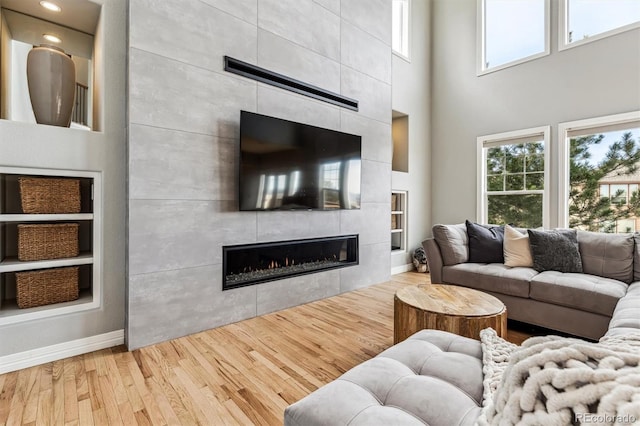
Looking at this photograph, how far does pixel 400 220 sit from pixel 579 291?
9.52 feet

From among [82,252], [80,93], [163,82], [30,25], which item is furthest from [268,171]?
[30,25]

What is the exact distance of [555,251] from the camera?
8.79 ft

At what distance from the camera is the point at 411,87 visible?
200 inches

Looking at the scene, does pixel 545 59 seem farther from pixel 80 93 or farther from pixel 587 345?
pixel 80 93

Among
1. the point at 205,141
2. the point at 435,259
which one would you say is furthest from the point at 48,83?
the point at 435,259

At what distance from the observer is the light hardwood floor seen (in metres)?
1.52

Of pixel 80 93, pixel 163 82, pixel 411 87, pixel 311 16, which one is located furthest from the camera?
pixel 411 87

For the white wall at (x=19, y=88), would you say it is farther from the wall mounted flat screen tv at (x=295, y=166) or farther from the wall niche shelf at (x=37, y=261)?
the wall mounted flat screen tv at (x=295, y=166)

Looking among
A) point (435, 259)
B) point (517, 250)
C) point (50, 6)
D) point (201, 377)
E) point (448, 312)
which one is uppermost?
point (50, 6)

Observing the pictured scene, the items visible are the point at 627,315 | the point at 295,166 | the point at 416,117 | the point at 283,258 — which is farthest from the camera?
the point at 416,117

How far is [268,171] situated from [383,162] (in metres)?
1.96

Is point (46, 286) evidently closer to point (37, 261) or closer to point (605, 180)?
point (37, 261)

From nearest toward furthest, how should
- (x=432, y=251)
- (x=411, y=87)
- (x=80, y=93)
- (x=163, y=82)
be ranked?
(x=163, y=82) < (x=80, y=93) < (x=432, y=251) < (x=411, y=87)

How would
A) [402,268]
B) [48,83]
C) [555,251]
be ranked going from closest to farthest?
[48,83]
[555,251]
[402,268]
